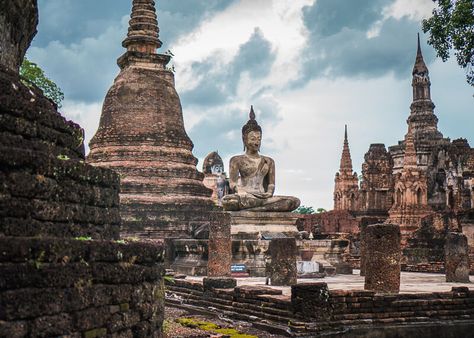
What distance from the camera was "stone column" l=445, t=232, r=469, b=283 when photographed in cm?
1408

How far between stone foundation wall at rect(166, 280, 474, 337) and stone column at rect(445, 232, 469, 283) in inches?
133

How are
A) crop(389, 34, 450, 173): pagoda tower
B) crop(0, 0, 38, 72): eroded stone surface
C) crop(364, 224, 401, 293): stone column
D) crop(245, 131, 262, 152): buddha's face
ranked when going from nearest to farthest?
crop(0, 0, 38, 72): eroded stone surface, crop(364, 224, 401, 293): stone column, crop(245, 131, 262, 152): buddha's face, crop(389, 34, 450, 173): pagoda tower

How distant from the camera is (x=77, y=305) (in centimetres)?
488

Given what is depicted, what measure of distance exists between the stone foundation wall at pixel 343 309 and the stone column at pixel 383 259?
11.8 inches

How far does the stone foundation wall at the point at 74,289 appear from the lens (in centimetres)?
443

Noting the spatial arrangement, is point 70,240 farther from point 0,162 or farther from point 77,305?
point 0,162

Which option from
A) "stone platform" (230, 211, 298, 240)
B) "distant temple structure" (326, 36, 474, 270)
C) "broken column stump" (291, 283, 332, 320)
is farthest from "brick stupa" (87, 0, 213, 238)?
"broken column stump" (291, 283, 332, 320)

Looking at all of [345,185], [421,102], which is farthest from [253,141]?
[421,102]

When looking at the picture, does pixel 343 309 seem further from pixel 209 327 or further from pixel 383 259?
pixel 209 327

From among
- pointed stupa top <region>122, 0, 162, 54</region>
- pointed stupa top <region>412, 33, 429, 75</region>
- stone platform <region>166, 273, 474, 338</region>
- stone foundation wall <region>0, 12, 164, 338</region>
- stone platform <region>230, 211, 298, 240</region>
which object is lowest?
stone platform <region>166, 273, 474, 338</region>

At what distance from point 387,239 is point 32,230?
6172 millimetres

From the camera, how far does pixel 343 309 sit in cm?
965

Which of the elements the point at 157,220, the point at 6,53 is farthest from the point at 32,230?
the point at 157,220

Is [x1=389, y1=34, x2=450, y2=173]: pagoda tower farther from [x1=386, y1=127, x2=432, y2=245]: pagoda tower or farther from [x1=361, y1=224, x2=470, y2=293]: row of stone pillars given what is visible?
[x1=361, y1=224, x2=470, y2=293]: row of stone pillars
